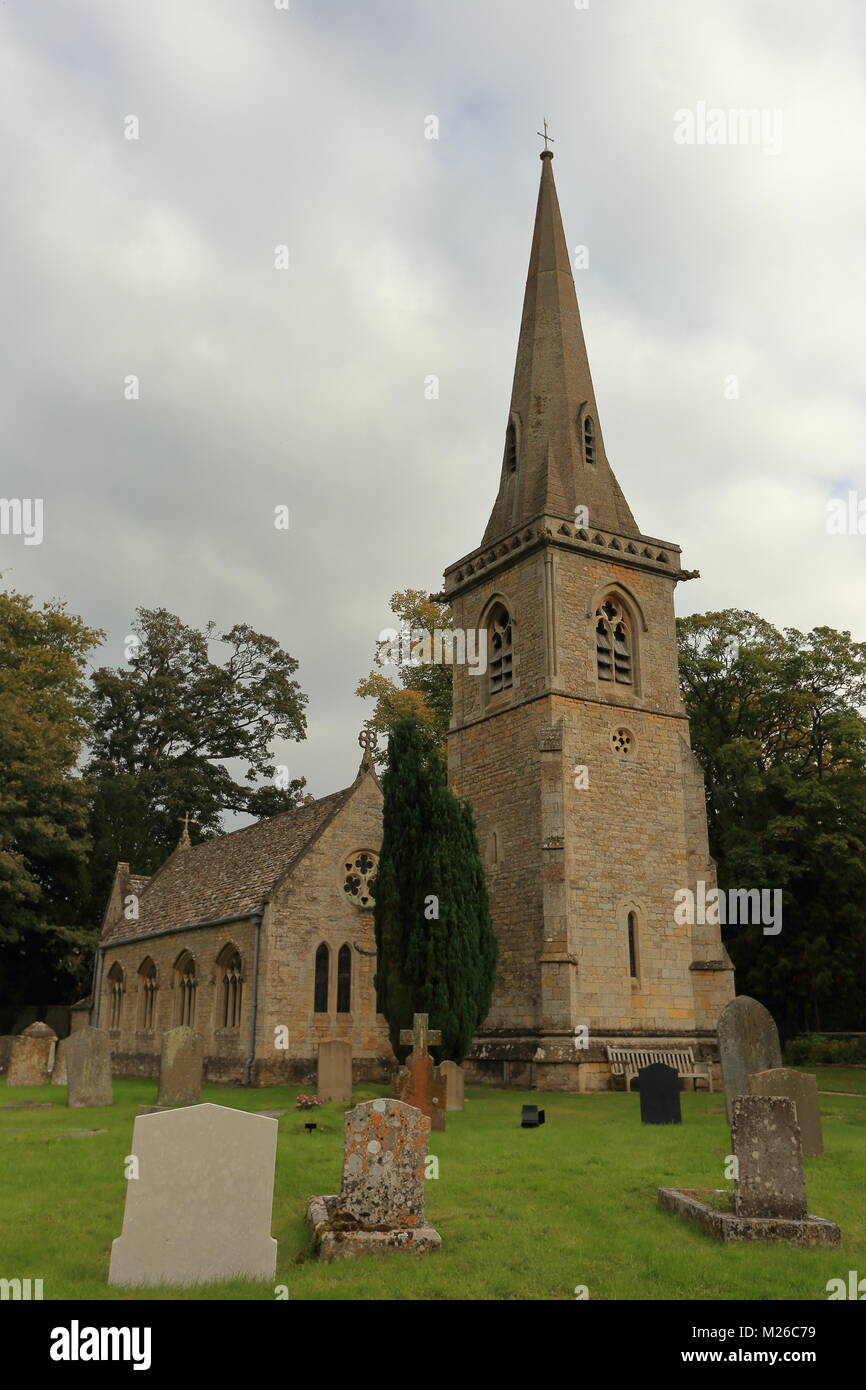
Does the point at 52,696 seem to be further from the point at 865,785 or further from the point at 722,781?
the point at 865,785

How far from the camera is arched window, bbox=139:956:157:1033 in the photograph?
2839 cm

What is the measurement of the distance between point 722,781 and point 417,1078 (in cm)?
2257

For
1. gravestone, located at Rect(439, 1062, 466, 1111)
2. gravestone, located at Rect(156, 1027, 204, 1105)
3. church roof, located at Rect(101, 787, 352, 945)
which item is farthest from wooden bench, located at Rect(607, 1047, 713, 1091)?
gravestone, located at Rect(156, 1027, 204, 1105)

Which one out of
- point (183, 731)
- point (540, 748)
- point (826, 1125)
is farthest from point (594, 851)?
point (183, 731)

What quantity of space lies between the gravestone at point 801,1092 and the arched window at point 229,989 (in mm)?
15253

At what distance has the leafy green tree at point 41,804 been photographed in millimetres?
32562

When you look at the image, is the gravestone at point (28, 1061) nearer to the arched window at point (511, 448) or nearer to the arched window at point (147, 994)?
the arched window at point (147, 994)

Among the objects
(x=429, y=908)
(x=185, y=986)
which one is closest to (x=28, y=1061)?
(x=185, y=986)

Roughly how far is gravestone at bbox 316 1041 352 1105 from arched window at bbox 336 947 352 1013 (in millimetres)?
6672

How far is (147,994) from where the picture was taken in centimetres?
2895

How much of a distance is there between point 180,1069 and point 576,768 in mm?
11756

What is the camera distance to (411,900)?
20.7 meters

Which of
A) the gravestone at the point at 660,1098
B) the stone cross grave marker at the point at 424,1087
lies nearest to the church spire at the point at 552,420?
the gravestone at the point at 660,1098

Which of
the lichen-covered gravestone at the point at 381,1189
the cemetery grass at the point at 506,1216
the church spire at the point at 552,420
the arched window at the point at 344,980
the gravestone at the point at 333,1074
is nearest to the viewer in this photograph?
the cemetery grass at the point at 506,1216
